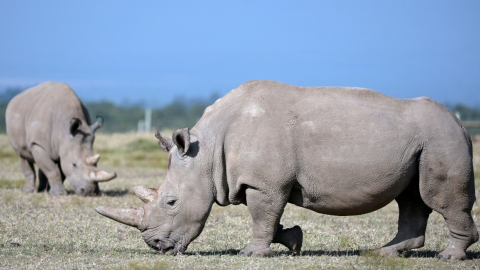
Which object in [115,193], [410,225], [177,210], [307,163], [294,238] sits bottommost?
[115,193]

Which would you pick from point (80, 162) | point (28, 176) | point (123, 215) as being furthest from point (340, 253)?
point (28, 176)

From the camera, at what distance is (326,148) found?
6246 mm

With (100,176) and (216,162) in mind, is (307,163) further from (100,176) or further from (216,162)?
(100,176)

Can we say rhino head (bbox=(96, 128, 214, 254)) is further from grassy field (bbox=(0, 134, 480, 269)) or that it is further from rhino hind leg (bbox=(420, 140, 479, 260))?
rhino hind leg (bbox=(420, 140, 479, 260))

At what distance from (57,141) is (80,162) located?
0.67 metres

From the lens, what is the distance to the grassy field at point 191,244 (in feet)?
19.7

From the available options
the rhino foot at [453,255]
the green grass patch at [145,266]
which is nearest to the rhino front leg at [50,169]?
the green grass patch at [145,266]

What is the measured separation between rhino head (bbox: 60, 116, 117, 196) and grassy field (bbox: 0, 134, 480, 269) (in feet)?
1.28

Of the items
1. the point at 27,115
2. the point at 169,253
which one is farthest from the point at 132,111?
the point at 169,253

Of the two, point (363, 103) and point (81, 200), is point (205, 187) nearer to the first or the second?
point (363, 103)

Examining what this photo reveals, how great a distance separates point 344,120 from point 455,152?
1126 millimetres

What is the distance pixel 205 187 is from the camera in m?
6.48

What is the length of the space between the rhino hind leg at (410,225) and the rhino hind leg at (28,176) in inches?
337

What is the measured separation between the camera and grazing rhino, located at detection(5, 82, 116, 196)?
12500 mm
